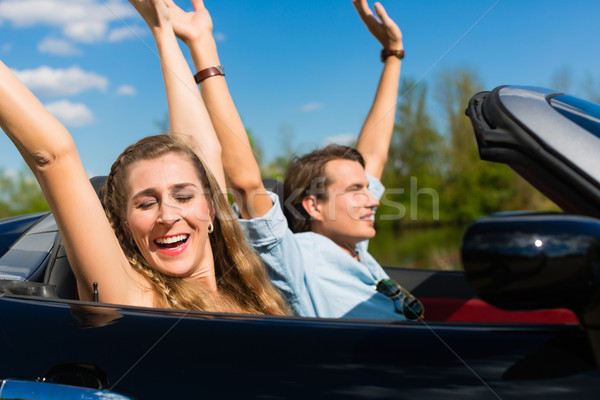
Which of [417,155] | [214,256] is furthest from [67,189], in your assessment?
[417,155]

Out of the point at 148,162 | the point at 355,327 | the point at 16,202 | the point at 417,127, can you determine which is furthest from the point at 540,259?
the point at 417,127

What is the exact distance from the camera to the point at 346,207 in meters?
2.64

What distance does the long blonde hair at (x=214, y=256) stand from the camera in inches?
63.2

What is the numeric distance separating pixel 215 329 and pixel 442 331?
0.41 metres

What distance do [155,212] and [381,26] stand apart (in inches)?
80.1

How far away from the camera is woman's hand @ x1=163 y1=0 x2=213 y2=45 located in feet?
7.22

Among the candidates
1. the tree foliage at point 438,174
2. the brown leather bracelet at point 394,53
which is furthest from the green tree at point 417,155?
the brown leather bracelet at point 394,53

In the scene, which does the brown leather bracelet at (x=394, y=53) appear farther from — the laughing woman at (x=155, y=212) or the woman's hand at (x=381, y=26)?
the laughing woman at (x=155, y=212)

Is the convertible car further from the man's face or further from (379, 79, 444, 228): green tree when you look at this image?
(379, 79, 444, 228): green tree

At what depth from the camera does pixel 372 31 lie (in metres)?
3.14

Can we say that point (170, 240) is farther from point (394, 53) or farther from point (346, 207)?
point (394, 53)

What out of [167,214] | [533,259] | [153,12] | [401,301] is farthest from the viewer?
[401,301]

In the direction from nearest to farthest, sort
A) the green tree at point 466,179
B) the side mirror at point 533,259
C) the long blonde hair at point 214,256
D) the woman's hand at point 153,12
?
the side mirror at point 533,259 < the long blonde hair at point 214,256 < the woman's hand at point 153,12 < the green tree at point 466,179

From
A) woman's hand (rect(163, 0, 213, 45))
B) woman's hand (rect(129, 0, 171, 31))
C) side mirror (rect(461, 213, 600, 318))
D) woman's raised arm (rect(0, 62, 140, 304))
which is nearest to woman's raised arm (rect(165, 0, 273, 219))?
woman's hand (rect(163, 0, 213, 45))
